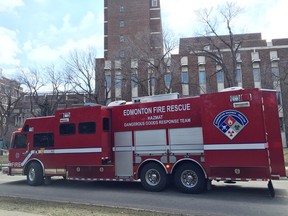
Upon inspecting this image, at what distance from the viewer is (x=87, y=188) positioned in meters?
12.9

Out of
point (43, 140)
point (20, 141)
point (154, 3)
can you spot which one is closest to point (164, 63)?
point (20, 141)

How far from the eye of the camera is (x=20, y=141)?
15172mm

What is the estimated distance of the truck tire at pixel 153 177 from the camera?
37.0 ft

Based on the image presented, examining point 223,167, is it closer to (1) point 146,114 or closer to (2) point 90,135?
(1) point 146,114

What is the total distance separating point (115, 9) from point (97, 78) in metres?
30.3

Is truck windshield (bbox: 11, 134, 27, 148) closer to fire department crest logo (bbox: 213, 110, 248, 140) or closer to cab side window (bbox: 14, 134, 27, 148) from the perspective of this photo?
cab side window (bbox: 14, 134, 27, 148)

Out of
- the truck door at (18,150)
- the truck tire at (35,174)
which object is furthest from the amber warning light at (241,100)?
the truck door at (18,150)

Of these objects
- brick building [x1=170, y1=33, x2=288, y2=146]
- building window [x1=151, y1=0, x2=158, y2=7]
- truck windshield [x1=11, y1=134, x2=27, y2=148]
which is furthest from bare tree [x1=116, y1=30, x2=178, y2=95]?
building window [x1=151, y1=0, x2=158, y2=7]

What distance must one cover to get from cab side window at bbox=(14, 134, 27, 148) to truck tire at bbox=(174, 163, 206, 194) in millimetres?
8180

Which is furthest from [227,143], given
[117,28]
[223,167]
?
[117,28]

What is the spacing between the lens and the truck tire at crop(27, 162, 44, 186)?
1417cm

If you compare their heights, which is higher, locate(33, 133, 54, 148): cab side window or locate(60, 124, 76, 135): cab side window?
locate(60, 124, 76, 135): cab side window

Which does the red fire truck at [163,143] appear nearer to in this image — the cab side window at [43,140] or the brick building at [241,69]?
the cab side window at [43,140]

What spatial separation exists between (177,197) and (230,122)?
310 centimetres
